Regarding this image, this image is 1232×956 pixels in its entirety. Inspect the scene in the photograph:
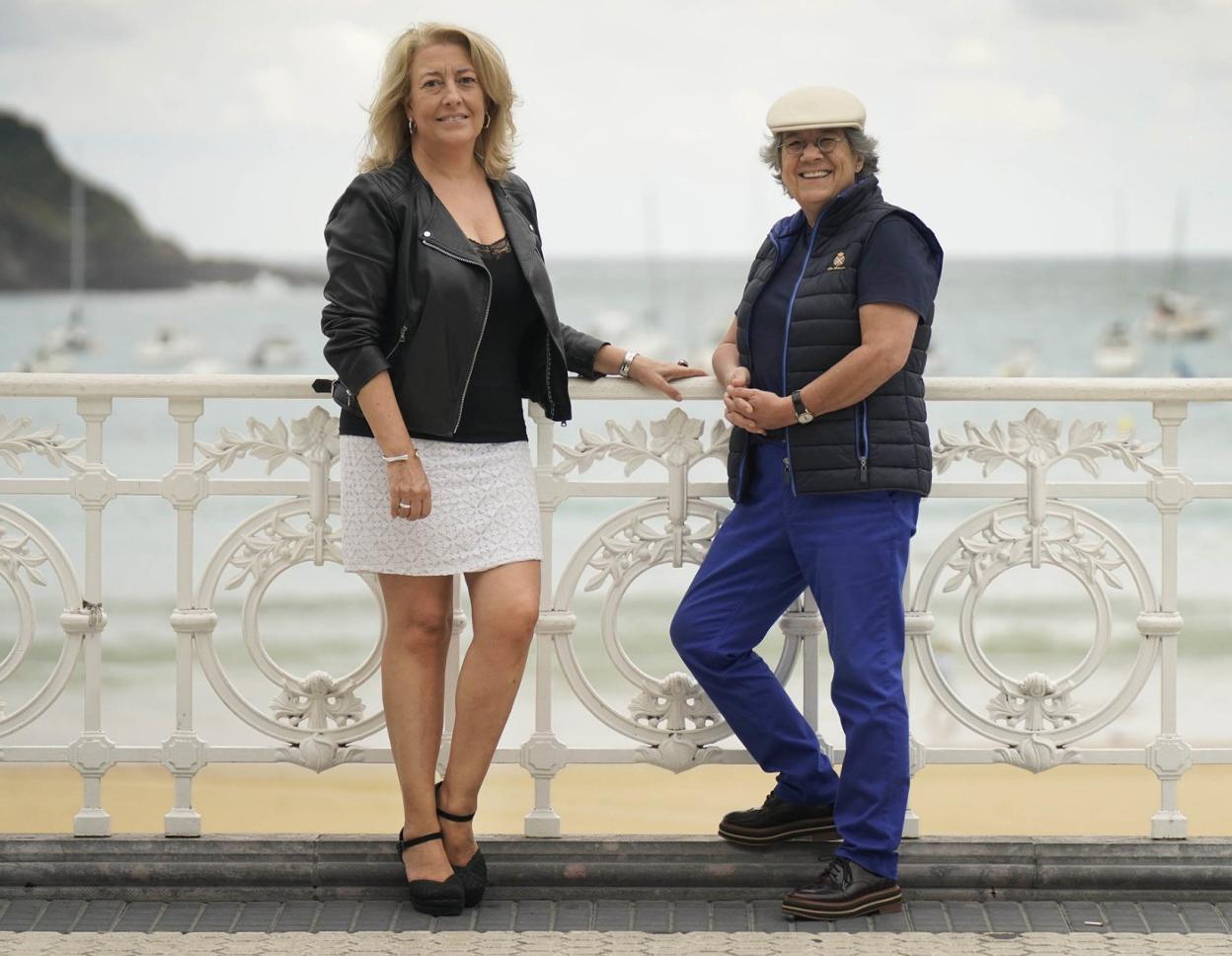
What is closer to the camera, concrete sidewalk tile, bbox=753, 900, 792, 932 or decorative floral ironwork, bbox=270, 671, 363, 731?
concrete sidewalk tile, bbox=753, 900, 792, 932

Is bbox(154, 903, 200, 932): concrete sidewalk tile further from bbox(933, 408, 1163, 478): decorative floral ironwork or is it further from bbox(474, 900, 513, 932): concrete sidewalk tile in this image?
bbox(933, 408, 1163, 478): decorative floral ironwork

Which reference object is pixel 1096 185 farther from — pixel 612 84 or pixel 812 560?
pixel 812 560

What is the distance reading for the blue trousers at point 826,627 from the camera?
371 centimetres

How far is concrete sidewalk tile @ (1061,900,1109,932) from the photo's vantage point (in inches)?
Answer: 148

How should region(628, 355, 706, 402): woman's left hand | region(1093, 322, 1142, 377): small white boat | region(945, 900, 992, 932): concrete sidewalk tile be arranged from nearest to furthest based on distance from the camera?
region(945, 900, 992, 932): concrete sidewalk tile
region(628, 355, 706, 402): woman's left hand
region(1093, 322, 1142, 377): small white boat

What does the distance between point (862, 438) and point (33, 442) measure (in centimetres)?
186

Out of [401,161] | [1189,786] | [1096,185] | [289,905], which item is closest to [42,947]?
[289,905]

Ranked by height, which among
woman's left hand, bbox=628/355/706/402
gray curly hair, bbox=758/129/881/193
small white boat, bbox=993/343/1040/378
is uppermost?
small white boat, bbox=993/343/1040/378

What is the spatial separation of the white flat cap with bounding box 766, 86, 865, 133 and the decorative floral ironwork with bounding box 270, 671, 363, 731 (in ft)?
5.29

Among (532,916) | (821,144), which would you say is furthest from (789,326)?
(532,916)

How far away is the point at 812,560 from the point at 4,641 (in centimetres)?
1315

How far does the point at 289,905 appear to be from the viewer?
3.90 m

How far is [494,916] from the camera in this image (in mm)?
3805

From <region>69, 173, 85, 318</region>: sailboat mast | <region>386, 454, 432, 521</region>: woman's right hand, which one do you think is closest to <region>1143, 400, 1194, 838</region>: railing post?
<region>386, 454, 432, 521</region>: woman's right hand
